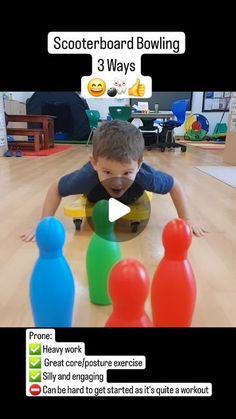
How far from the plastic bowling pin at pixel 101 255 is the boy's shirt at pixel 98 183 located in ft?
0.95

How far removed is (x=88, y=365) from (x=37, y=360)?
5 cm

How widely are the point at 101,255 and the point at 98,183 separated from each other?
34cm

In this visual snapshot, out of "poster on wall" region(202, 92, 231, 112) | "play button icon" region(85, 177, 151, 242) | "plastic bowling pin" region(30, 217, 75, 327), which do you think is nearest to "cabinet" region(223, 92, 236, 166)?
"play button icon" region(85, 177, 151, 242)

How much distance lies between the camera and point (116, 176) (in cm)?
76

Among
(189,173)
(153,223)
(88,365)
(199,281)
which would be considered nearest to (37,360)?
(88,365)

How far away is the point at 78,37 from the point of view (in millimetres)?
359

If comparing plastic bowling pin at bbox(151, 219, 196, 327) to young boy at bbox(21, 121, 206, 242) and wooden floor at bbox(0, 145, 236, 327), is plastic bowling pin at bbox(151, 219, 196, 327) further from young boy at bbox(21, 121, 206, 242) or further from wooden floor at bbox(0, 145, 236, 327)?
young boy at bbox(21, 121, 206, 242)

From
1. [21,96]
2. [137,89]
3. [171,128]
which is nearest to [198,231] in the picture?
[137,89]

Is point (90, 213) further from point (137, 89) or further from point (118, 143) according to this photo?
point (137, 89)

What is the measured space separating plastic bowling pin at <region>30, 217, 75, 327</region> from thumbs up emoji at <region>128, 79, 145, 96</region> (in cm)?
21

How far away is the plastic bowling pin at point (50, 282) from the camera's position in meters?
0.47

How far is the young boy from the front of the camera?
743 millimetres

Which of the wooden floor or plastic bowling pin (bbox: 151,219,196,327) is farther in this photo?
the wooden floor

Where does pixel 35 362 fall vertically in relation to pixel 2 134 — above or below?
below
